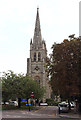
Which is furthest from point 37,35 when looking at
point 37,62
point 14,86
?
point 14,86

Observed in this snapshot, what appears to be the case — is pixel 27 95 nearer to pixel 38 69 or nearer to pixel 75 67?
pixel 75 67

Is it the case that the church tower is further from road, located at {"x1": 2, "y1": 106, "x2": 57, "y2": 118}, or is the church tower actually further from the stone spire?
road, located at {"x1": 2, "y1": 106, "x2": 57, "y2": 118}

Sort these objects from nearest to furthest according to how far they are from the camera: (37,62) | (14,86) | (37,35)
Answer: (14,86) < (37,62) < (37,35)

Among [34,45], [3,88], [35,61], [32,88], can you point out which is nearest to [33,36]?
[34,45]

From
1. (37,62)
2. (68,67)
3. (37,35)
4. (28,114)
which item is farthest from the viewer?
(37,35)

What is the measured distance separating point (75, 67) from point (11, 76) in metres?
20.6

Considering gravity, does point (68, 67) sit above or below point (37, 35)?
below

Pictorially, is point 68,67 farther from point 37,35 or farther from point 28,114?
point 37,35

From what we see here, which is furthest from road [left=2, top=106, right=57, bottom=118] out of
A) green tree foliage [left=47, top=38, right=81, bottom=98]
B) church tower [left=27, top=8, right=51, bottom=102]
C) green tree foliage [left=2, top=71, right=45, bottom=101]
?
church tower [left=27, top=8, right=51, bottom=102]

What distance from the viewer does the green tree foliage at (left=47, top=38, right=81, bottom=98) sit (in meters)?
25.9

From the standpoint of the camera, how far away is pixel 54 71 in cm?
2906

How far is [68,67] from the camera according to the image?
2717cm

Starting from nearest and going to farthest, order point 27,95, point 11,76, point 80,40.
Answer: point 80,40 < point 11,76 < point 27,95

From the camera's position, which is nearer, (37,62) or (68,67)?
(68,67)
